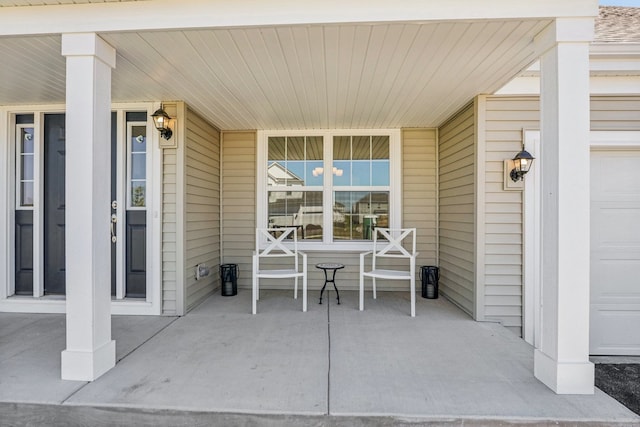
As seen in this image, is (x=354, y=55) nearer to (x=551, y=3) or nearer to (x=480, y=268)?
(x=551, y=3)

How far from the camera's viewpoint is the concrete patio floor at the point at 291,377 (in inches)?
69.7

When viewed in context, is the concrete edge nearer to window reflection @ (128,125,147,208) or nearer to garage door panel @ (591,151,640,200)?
window reflection @ (128,125,147,208)

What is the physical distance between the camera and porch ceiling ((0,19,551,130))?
2162mm

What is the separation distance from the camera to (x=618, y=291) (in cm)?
329

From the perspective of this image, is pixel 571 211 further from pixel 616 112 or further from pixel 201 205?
pixel 201 205

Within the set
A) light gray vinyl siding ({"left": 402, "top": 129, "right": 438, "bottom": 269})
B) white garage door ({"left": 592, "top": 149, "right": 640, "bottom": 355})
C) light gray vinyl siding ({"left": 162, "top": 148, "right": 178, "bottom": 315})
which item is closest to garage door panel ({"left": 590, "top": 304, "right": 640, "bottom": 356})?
white garage door ({"left": 592, "top": 149, "right": 640, "bottom": 355})

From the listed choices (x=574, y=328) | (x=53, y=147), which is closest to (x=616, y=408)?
(x=574, y=328)

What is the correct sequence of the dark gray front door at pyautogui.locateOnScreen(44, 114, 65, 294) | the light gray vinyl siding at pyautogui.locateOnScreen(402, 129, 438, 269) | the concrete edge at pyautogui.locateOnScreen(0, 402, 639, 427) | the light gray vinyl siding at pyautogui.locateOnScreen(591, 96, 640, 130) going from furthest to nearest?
the light gray vinyl siding at pyautogui.locateOnScreen(402, 129, 438, 269)
the dark gray front door at pyautogui.locateOnScreen(44, 114, 65, 294)
the light gray vinyl siding at pyautogui.locateOnScreen(591, 96, 640, 130)
the concrete edge at pyautogui.locateOnScreen(0, 402, 639, 427)

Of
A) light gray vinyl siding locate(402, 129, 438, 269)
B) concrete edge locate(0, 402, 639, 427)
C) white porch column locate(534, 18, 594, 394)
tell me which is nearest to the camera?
concrete edge locate(0, 402, 639, 427)

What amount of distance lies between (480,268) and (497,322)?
534 millimetres

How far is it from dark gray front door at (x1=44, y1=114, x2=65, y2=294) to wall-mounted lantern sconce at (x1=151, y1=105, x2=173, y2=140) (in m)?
1.19

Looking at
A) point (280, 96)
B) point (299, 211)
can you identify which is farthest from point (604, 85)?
point (299, 211)

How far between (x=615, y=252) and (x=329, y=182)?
3124mm

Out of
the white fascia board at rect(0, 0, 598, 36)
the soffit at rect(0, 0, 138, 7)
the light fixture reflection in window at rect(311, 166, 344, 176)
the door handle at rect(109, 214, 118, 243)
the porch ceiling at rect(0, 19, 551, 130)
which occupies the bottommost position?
the door handle at rect(109, 214, 118, 243)
